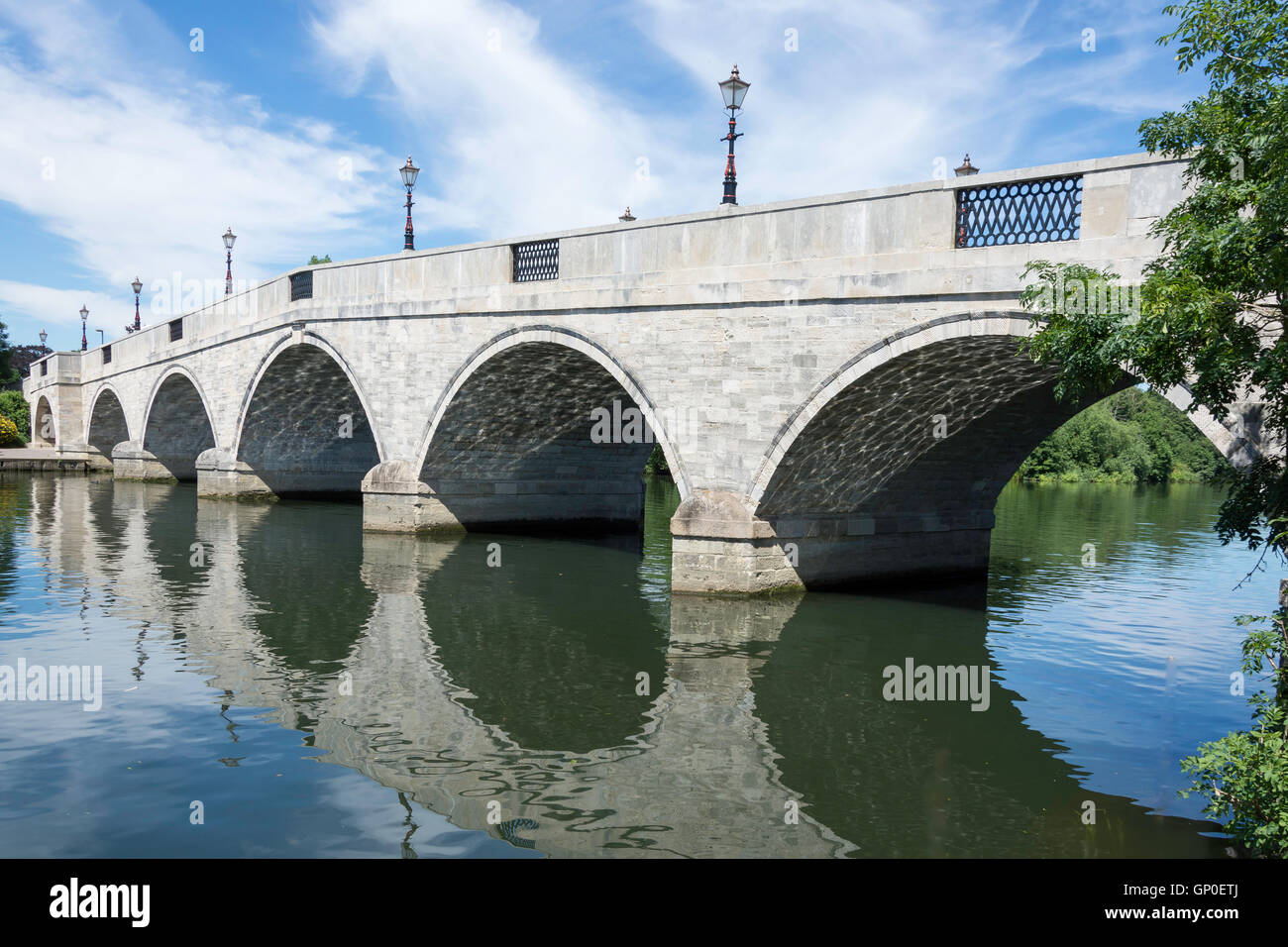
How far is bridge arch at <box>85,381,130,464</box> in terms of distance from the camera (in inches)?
1606

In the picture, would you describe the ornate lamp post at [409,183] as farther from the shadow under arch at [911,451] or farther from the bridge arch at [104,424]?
the bridge arch at [104,424]

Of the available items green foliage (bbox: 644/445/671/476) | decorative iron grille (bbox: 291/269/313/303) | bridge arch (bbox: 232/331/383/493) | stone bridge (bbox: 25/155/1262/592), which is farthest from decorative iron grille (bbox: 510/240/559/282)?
green foliage (bbox: 644/445/671/476)

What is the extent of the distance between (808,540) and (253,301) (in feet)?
55.3

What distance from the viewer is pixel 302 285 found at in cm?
2230

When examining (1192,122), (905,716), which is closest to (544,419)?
(905,716)

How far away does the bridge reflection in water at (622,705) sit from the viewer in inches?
238

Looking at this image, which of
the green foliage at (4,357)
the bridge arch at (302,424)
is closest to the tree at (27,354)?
the green foliage at (4,357)

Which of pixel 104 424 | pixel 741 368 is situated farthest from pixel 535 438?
pixel 104 424

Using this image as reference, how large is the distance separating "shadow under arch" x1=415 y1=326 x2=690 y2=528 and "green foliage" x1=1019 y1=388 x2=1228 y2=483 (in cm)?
3329

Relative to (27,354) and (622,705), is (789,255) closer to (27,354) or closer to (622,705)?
(622,705)
